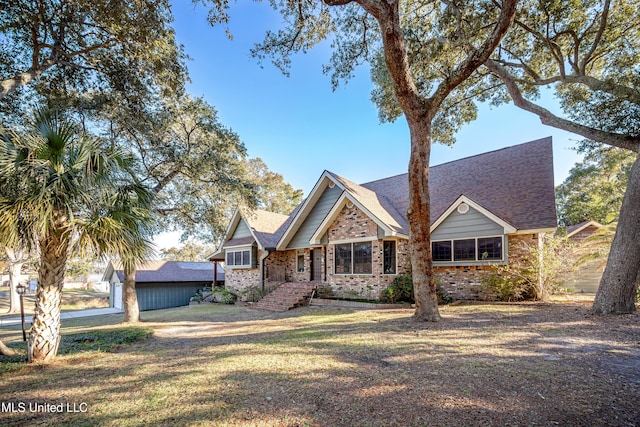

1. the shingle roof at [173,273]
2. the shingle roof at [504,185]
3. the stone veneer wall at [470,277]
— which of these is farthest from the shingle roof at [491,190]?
the shingle roof at [173,273]

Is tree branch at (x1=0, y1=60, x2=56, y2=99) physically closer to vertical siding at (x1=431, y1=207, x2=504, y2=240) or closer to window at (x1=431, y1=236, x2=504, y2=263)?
vertical siding at (x1=431, y1=207, x2=504, y2=240)

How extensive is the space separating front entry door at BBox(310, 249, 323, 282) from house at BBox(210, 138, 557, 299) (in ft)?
0.19

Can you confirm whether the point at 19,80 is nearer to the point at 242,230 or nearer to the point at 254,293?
the point at 254,293

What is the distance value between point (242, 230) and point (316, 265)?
6.40m

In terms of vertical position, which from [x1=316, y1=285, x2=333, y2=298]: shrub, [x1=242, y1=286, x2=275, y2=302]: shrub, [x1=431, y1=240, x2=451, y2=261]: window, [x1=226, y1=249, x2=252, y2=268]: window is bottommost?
[x1=242, y1=286, x2=275, y2=302]: shrub

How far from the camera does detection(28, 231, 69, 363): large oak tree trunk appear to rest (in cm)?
576

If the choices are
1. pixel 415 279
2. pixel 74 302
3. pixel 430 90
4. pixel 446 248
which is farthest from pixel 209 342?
pixel 74 302

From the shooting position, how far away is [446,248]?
13.6 metres

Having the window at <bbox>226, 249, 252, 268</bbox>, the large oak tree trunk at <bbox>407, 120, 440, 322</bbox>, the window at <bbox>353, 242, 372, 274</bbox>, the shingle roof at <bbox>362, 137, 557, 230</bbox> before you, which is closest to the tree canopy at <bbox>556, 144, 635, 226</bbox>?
the shingle roof at <bbox>362, 137, 557, 230</bbox>

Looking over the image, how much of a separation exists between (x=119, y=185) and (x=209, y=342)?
4.21 m

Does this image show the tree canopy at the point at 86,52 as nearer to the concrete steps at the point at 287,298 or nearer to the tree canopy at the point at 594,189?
the concrete steps at the point at 287,298

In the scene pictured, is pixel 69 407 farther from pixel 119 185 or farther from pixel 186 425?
pixel 119 185

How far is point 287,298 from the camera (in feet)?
47.8

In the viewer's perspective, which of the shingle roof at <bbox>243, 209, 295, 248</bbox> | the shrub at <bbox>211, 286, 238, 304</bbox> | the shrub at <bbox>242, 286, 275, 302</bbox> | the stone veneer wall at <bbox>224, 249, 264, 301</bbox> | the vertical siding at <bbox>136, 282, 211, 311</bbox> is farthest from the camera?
the vertical siding at <bbox>136, 282, 211, 311</bbox>
